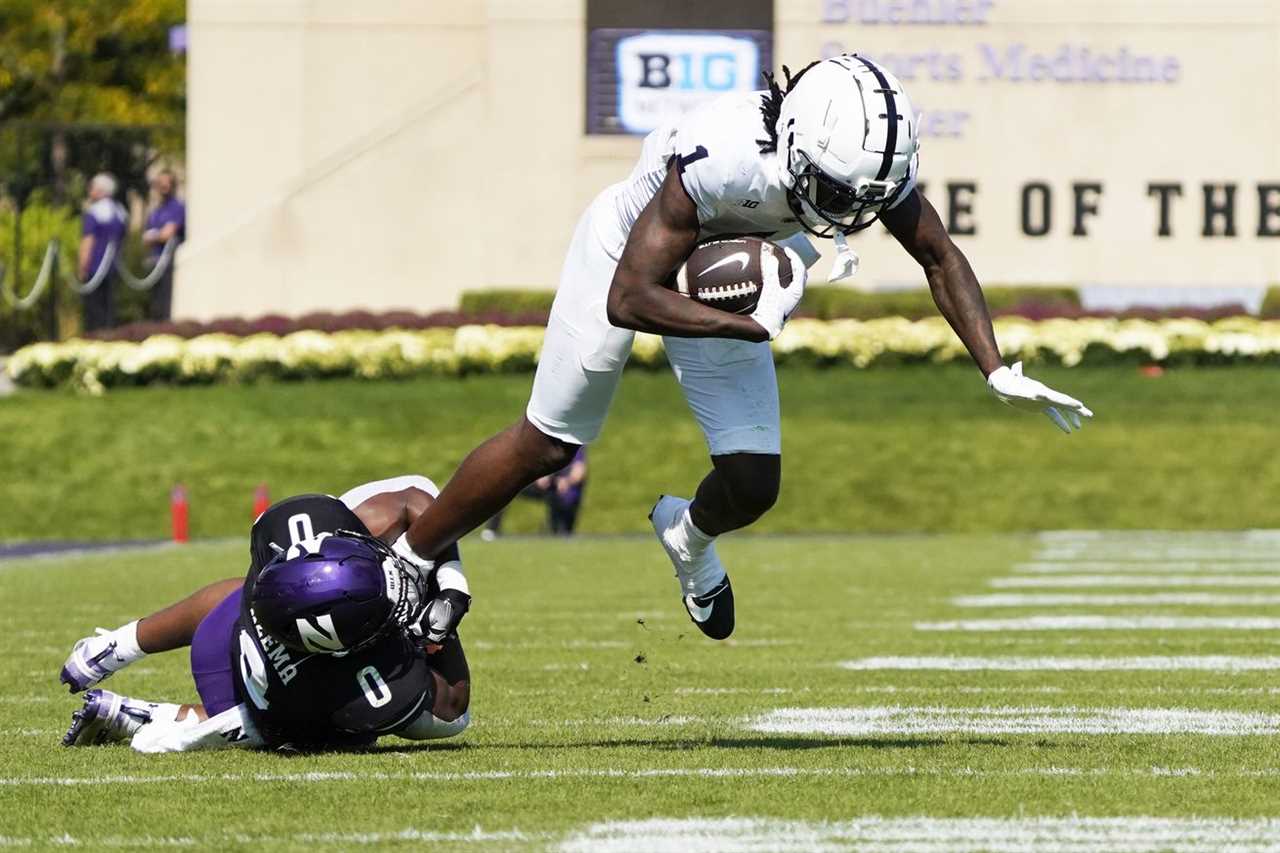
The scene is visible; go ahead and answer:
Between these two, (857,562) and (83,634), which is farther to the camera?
(857,562)

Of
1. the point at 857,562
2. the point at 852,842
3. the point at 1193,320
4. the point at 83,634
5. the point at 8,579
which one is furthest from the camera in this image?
the point at 1193,320

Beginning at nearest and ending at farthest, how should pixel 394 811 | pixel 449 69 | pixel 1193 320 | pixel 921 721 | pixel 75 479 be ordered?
pixel 394 811 → pixel 921 721 → pixel 75 479 → pixel 1193 320 → pixel 449 69

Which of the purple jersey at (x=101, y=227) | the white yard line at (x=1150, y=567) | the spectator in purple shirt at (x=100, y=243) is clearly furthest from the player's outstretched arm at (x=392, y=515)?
the purple jersey at (x=101, y=227)

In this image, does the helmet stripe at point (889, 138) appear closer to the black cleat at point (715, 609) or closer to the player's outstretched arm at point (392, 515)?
the black cleat at point (715, 609)

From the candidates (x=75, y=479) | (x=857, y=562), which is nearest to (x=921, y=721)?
(x=857, y=562)

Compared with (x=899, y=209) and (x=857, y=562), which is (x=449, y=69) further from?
(x=899, y=209)

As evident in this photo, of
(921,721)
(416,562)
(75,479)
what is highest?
(416,562)

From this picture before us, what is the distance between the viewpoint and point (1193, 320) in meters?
21.8

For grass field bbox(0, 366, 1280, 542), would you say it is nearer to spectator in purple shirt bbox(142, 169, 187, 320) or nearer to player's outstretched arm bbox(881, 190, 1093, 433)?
spectator in purple shirt bbox(142, 169, 187, 320)

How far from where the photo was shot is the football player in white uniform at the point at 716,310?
6051mm

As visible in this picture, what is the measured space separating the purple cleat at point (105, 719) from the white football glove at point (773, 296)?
195 centimetres

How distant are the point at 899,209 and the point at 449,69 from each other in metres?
20.0

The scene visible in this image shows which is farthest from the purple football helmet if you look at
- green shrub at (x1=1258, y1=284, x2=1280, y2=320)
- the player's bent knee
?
green shrub at (x1=1258, y1=284, x2=1280, y2=320)

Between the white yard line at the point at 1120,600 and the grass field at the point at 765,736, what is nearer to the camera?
the grass field at the point at 765,736
